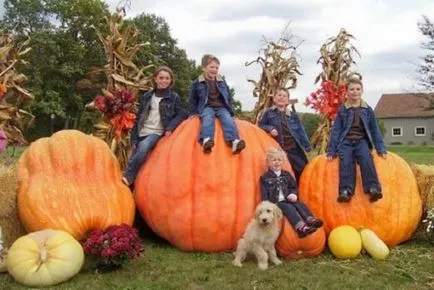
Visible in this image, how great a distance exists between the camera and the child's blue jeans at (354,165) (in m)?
6.27

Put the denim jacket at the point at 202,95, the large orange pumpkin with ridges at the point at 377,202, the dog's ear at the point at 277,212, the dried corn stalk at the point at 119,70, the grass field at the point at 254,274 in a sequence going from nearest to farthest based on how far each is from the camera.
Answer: the grass field at the point at 254,274 → the dog's ear at the point at 277,212 → the large orange pumpkin with ridges at the point at 377,202 → the denim jacket at the point at 202,95 → the dried corn stalk at the point at 119,70

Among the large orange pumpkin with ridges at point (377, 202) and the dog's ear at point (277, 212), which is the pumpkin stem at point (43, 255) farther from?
the large orange pumpkin with ridges at point (377, 202)

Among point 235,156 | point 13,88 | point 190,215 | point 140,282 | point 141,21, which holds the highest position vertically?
point 141,21

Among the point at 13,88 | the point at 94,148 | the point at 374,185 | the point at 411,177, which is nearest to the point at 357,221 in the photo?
the point at 374,185

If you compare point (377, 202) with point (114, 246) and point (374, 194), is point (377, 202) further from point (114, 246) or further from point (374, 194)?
point (114, 246)

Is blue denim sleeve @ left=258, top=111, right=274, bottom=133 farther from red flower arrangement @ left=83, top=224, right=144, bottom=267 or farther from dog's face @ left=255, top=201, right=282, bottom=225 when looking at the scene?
red flower arrangement @ left=83, top=224, right=144, bottom=267

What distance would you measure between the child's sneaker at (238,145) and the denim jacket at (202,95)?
68 centimetres

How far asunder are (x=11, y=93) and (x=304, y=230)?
17.1 ft

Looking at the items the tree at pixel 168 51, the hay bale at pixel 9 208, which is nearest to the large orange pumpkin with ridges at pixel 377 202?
the hay bale at pixel 9 208

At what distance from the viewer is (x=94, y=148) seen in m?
6.64

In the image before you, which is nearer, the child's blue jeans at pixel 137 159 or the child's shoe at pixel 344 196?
the child's shoe at pixel 344 196

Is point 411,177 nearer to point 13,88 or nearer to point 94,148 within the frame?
point 94,148

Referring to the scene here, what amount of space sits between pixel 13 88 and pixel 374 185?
5.40 m

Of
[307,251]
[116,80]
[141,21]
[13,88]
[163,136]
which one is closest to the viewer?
[307,251]
